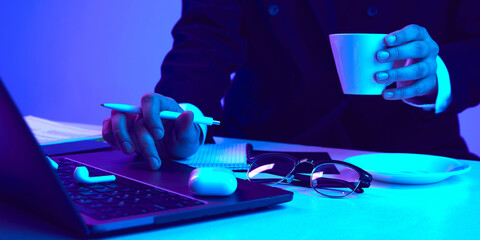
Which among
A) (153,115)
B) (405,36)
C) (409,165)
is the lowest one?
(409,165)

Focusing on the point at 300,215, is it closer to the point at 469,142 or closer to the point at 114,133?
the point at 114,133

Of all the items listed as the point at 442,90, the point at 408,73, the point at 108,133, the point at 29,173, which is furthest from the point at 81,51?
the point at 29,173

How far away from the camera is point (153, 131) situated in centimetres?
86

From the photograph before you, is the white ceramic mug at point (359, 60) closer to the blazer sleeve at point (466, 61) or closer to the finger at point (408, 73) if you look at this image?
the finger at point (408, 73)

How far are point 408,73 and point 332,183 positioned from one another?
299 millimetres

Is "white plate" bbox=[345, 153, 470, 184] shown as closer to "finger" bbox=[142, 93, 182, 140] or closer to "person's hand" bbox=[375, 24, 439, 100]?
"person's hand" bbox=[375, 24, 439, 100]

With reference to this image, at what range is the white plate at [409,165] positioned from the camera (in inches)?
31.2

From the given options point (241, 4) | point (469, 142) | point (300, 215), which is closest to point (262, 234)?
point (300, 215)

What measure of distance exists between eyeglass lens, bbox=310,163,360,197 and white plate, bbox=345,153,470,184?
0.06 meters

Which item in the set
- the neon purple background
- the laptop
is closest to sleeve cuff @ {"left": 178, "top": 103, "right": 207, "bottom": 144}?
the laptop

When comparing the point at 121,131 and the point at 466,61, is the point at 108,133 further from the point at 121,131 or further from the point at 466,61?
the point at 466,61

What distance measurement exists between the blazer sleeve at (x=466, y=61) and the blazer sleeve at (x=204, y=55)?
55cm

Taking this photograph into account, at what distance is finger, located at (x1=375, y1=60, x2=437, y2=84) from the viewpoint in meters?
0.87

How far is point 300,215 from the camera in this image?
0.62 m
